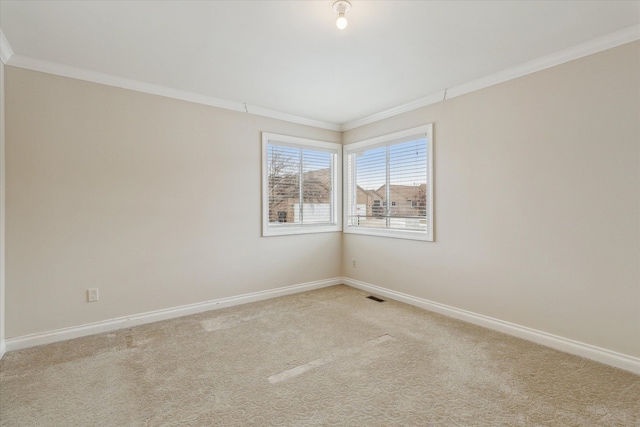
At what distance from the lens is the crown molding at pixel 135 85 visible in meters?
2.68

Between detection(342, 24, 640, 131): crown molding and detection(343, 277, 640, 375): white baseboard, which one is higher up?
detection(342, 24, 640, 131): crown molding

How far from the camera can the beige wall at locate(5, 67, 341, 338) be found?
8.87 ft

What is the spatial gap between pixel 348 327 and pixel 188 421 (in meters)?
1.72

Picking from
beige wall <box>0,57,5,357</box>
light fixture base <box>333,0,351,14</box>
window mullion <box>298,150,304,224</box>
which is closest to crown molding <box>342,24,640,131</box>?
window mullion <box>298,150,304,224</box>

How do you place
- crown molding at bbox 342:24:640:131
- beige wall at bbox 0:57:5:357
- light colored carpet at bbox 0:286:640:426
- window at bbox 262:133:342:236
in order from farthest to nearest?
window at bbox 262:133:342:236 < beige wall at bbox 0:57:5:357 < crown molding at bbox 342:24:640:131 < light colored carpet at bbox 0:286:640:426

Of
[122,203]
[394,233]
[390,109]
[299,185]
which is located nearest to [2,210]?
[122,203]

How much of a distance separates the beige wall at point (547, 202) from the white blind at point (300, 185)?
1.67 meters

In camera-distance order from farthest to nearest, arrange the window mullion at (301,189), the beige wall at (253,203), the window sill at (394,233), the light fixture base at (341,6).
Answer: the window mullion at (301,189)
the window sill at (394,233)
the beige wall at (253,203)
the light fixture base at (341,6)

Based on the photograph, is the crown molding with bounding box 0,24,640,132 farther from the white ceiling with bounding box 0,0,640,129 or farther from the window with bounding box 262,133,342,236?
the window with bounding box 262,133,342,236

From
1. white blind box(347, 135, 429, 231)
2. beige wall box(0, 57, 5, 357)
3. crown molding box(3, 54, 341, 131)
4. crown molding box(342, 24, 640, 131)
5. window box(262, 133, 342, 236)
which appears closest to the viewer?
crown molding box(342, 24, 640, 131)

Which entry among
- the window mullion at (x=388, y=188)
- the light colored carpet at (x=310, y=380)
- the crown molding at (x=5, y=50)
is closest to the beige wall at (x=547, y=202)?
the light colored carpet at (x=310, y=380)

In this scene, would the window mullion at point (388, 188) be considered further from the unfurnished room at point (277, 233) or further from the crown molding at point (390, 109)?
the crown molding at point (390, 109)

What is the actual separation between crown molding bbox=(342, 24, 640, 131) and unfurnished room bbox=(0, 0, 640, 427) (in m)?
0.02

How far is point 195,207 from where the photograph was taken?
3539mm
